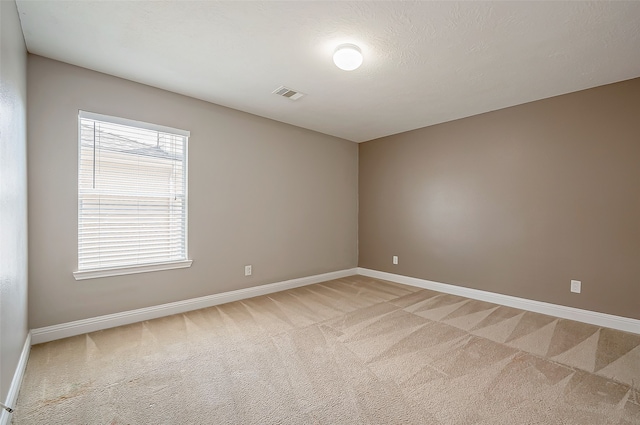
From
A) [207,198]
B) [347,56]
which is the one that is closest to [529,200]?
[347,56]

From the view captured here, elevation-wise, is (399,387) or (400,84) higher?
(400,84)

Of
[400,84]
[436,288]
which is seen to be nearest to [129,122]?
[400,84]

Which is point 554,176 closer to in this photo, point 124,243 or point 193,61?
point 193,61

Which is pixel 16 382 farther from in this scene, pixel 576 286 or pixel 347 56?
pixel 576 286

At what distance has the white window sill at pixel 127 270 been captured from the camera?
2.70 m

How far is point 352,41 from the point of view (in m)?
2.25

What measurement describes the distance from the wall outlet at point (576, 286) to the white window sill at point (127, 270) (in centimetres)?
428

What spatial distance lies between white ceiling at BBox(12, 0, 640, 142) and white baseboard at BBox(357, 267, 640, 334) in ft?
7.81

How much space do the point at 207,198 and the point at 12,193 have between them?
1.78 metres

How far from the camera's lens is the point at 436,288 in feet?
14.0

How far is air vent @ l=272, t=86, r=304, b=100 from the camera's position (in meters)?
3.13

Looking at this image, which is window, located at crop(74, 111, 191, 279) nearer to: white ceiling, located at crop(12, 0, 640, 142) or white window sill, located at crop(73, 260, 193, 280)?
white window sill, located at crop(73, 260, 193, 280)

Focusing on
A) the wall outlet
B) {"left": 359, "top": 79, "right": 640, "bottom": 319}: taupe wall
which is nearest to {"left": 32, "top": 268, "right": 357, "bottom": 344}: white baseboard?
{"left": 359, "top": 79, "right": 640, "bottom": 319}: taupe wall

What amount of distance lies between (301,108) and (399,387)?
3.16 meters
